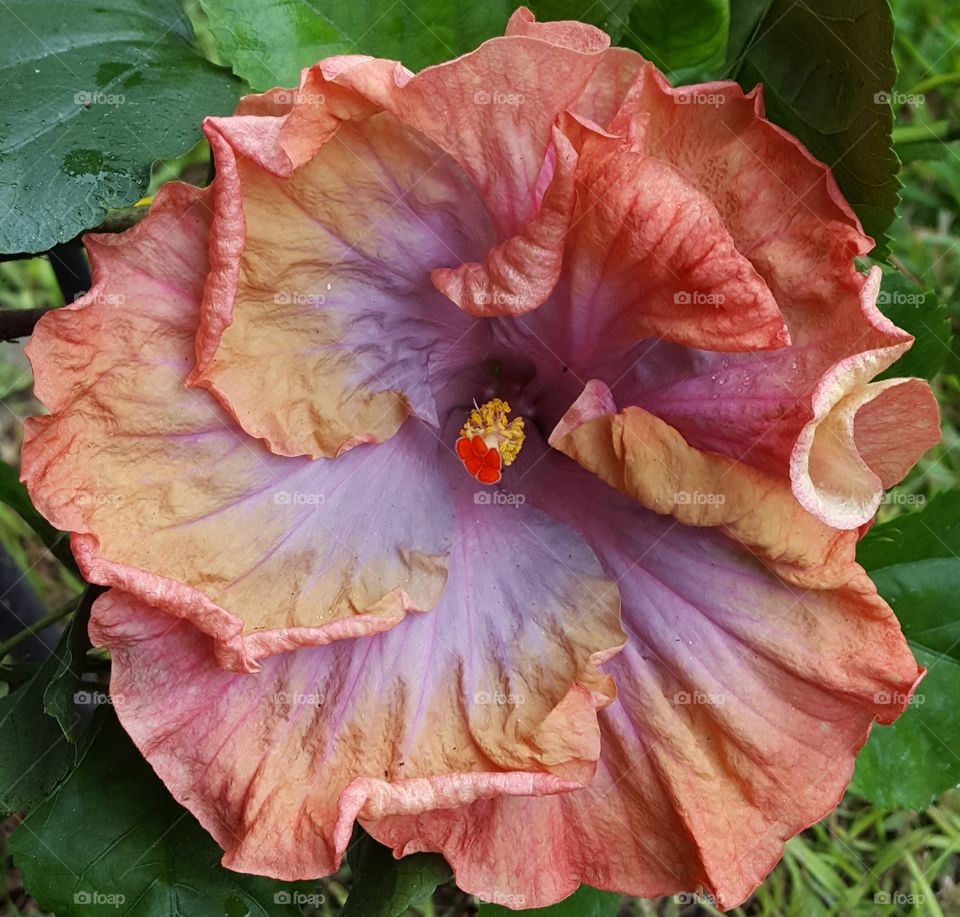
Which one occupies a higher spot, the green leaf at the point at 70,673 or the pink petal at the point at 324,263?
the pink petal at the point at 324,263

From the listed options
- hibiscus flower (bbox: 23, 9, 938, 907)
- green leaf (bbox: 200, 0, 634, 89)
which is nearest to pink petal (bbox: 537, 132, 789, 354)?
hibiscus flower (bbox: 23, 9, 938, 907)

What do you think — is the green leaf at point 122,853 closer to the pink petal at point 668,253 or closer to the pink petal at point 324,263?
the pink petal at point 324,263

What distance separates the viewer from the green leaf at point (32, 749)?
1.61m

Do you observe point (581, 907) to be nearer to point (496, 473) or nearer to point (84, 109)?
point (496, 473)

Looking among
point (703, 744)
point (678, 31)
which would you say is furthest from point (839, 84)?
point (703, 744)

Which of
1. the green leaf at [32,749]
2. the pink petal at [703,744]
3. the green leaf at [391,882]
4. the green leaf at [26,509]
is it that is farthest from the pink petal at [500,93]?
the green leaf at [26,509]

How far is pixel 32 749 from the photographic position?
1.65 metres

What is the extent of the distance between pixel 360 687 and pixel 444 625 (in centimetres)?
15

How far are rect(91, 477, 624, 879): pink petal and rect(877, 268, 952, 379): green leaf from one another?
75cm

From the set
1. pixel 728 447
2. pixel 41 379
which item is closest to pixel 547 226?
pixel 728 447

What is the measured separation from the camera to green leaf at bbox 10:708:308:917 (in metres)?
1.69

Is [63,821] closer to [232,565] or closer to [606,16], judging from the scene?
[232,565]

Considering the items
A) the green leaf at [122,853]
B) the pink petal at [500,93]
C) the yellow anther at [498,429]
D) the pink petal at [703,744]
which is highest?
the pink petal at [500,93]

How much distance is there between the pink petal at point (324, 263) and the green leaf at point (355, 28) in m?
0.29
